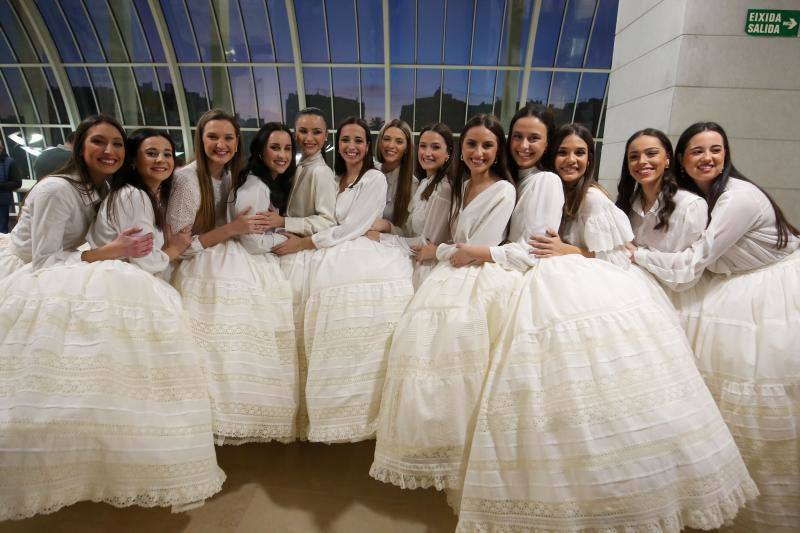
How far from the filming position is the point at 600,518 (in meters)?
1.95

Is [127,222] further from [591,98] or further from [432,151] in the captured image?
[591,98]

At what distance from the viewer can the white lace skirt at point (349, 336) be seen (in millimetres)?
2566

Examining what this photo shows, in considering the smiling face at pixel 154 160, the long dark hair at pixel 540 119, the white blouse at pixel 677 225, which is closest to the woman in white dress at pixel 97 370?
the smiling face at pixel 154 160

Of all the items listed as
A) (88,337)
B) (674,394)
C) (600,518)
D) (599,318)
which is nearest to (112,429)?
(88,337)

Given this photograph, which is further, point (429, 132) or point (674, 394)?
point (429, 132)

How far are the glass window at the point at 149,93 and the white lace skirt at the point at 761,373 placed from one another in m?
18.8

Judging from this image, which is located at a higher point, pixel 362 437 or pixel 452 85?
pixel 452 85

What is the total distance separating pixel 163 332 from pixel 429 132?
2532 millimetres

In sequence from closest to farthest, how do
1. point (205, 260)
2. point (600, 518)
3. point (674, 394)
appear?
1. point (600, 518)
2. point (674, 394)
3. point (205, 260)

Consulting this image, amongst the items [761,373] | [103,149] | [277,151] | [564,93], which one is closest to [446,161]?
[277,151]

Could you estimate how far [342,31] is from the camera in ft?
53.2

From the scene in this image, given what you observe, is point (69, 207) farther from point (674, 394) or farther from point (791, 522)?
point (791, 522)

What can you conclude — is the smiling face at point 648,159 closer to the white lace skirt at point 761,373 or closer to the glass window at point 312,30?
the white lace skirt at point 761,373

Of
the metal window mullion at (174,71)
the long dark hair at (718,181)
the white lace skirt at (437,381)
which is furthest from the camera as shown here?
the metal window mullion at (174,71)
